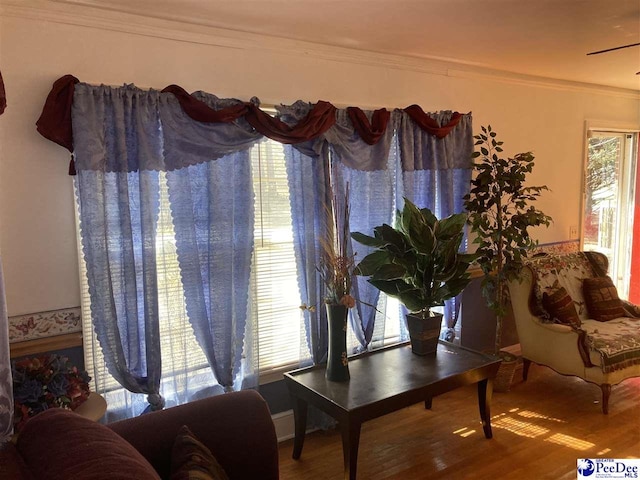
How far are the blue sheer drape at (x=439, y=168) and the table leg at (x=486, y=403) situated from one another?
0.76m

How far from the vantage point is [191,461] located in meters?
1.41

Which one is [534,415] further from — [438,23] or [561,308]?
[438,23]

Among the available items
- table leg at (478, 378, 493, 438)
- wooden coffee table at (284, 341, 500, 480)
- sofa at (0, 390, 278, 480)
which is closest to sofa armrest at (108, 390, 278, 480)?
sofa at (0, 390, 278, 480)

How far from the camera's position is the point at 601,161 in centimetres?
501

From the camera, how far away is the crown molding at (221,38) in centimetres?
222

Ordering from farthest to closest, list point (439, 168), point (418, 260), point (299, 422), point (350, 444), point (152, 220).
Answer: point (439, 168) → point (418, 260) → point (299, 422) → point (152, 220) → point (350, 444)

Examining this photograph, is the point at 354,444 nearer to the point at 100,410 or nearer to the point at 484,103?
the point at 100,410

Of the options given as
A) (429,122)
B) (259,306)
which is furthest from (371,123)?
(259,306)

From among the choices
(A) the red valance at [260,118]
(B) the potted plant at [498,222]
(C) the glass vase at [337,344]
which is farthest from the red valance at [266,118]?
(B) the potted plant at [498,222]

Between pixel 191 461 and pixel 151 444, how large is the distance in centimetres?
30

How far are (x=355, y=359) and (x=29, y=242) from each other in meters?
1.82

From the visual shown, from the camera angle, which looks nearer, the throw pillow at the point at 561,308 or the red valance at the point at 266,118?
the red valance at the point at 266,118

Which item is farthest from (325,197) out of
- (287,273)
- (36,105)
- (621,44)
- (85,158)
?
(621,44)

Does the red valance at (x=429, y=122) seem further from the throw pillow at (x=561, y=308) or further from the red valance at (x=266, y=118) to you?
the throw pillow at (x=561, y=308)
